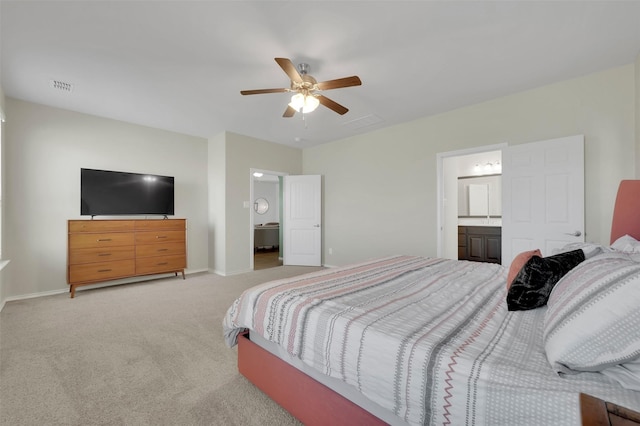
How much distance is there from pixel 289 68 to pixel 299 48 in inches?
15.4

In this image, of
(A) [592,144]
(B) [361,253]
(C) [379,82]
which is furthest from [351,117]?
(A) [592,144]

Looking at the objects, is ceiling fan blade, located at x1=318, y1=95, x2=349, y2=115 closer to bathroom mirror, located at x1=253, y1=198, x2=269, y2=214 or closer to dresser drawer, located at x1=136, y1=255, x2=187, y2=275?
dresser drawer, located at x1=136, y1=255, x2=187, y2=275

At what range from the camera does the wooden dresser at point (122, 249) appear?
3.51 metres

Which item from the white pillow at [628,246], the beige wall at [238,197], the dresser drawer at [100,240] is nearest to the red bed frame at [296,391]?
the white pillow at [628,246]

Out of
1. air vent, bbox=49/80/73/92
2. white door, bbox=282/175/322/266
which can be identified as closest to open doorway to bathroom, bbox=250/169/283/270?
white door, bbox=282/175/322/266

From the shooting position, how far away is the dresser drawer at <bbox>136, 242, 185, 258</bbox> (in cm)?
402

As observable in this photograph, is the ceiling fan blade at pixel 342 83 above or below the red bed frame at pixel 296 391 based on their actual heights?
above

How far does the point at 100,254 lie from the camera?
367cm

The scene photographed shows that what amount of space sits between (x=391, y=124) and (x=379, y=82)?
60.8 inches

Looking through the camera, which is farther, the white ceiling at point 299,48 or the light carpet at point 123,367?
the white ceiling at point 299,48

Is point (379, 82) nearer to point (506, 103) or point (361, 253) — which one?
point (506, 103)

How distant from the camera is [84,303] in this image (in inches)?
129

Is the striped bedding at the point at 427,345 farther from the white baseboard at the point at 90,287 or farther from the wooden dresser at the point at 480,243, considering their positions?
the wooden dresser at the point at 480,243

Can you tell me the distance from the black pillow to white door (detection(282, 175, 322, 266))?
436 centimetres
